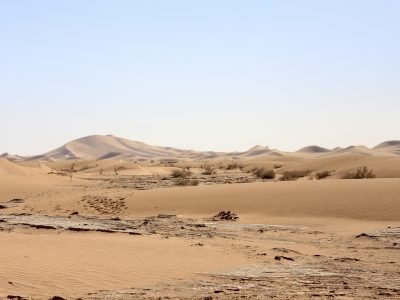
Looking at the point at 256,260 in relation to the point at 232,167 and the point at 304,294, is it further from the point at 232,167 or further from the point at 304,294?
the point at 232,167

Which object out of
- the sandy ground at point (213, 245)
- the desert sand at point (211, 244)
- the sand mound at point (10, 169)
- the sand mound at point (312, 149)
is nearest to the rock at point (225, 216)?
the desert sand at point (211, 244)

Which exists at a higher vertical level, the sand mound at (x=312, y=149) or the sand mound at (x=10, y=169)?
the sand mound at (x=312, y=149)

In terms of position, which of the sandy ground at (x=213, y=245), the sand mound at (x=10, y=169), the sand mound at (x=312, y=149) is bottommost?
the sandy ground at (x=213, y=245)

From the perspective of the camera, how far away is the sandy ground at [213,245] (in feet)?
28.5

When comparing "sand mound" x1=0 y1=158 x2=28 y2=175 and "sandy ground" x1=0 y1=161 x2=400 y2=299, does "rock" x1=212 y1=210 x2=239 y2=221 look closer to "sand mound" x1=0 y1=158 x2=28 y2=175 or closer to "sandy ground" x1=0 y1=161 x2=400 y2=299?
"sandy ground" x1=0 y1=161 x2=400 y2=299

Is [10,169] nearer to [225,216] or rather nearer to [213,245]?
[225,216]

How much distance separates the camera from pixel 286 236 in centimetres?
1559

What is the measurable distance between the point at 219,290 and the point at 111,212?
13720 millimetres

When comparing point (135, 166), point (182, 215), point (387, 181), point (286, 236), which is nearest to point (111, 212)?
point (182, 215)

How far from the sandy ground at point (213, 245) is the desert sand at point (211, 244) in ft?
0.08

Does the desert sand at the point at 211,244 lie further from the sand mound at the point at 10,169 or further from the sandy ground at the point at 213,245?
the sand mound at the point at 10,169

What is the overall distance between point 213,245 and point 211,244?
0.15 metres

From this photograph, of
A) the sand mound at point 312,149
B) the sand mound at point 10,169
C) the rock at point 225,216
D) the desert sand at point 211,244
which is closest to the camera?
the desert sand at point 211,244

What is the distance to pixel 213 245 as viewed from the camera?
519 inches
